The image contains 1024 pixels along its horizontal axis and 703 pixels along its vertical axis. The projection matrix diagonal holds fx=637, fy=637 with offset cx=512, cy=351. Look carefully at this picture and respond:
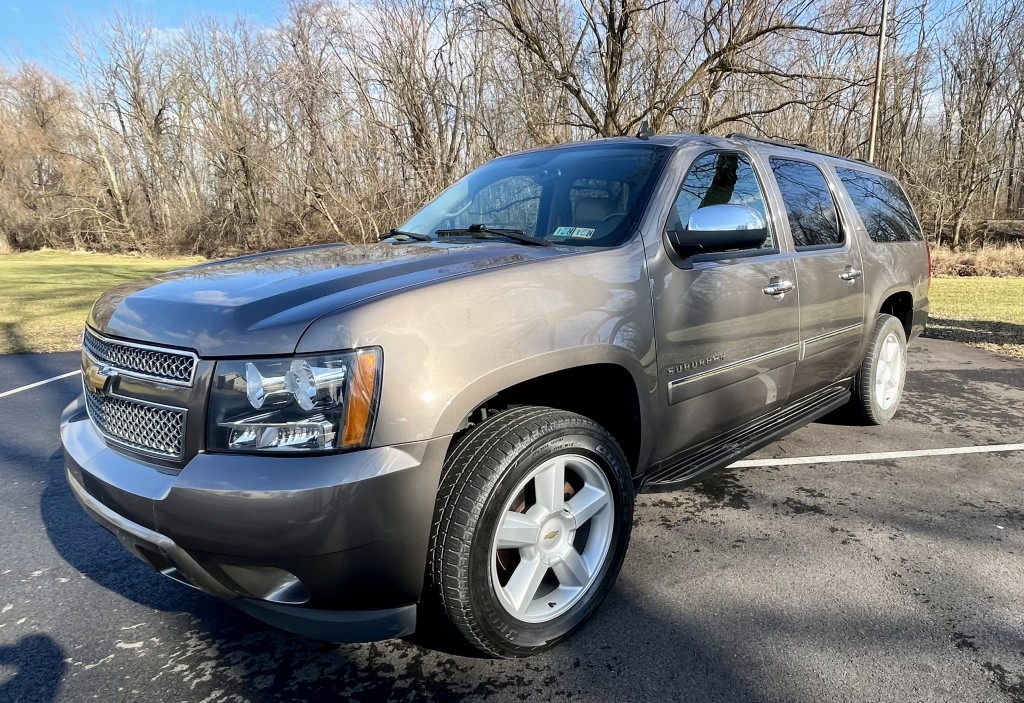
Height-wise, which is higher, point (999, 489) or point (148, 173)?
point (148, 173)

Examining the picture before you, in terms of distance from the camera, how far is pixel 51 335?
911 cm

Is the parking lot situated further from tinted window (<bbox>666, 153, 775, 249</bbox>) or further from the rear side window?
the rear side window

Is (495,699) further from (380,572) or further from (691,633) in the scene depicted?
(691,633)

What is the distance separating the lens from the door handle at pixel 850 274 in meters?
3.86

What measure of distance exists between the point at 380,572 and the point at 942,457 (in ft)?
12.9

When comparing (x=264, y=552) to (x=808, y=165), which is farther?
(x=808, y=165)

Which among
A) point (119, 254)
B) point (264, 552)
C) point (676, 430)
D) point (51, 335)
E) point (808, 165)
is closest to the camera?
point (264, 552)

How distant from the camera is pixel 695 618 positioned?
2445 millimetres

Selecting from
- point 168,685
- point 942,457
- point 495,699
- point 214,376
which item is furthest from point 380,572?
point 942,457

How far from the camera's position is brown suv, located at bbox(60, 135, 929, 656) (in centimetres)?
178

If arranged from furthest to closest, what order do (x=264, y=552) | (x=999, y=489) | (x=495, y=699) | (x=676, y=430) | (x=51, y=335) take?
1. (x=51, y=335)
2. (x=999, y=489)
3. (x=676, y=430)
4. (x=495, y=699)
5. (x=264, y=552)

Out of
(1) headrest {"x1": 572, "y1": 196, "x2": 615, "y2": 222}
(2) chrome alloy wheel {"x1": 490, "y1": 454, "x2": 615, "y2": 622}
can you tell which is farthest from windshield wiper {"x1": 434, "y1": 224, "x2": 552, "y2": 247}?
(2) chrome alloy wheel {"x1": 490, "y1": 454, "x2": 615, "y2": 622}

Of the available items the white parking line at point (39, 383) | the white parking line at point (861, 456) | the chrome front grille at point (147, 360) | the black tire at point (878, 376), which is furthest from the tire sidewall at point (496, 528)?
the white parking line at point (39, 383)

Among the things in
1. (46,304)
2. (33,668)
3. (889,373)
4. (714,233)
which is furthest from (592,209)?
(46,304)
